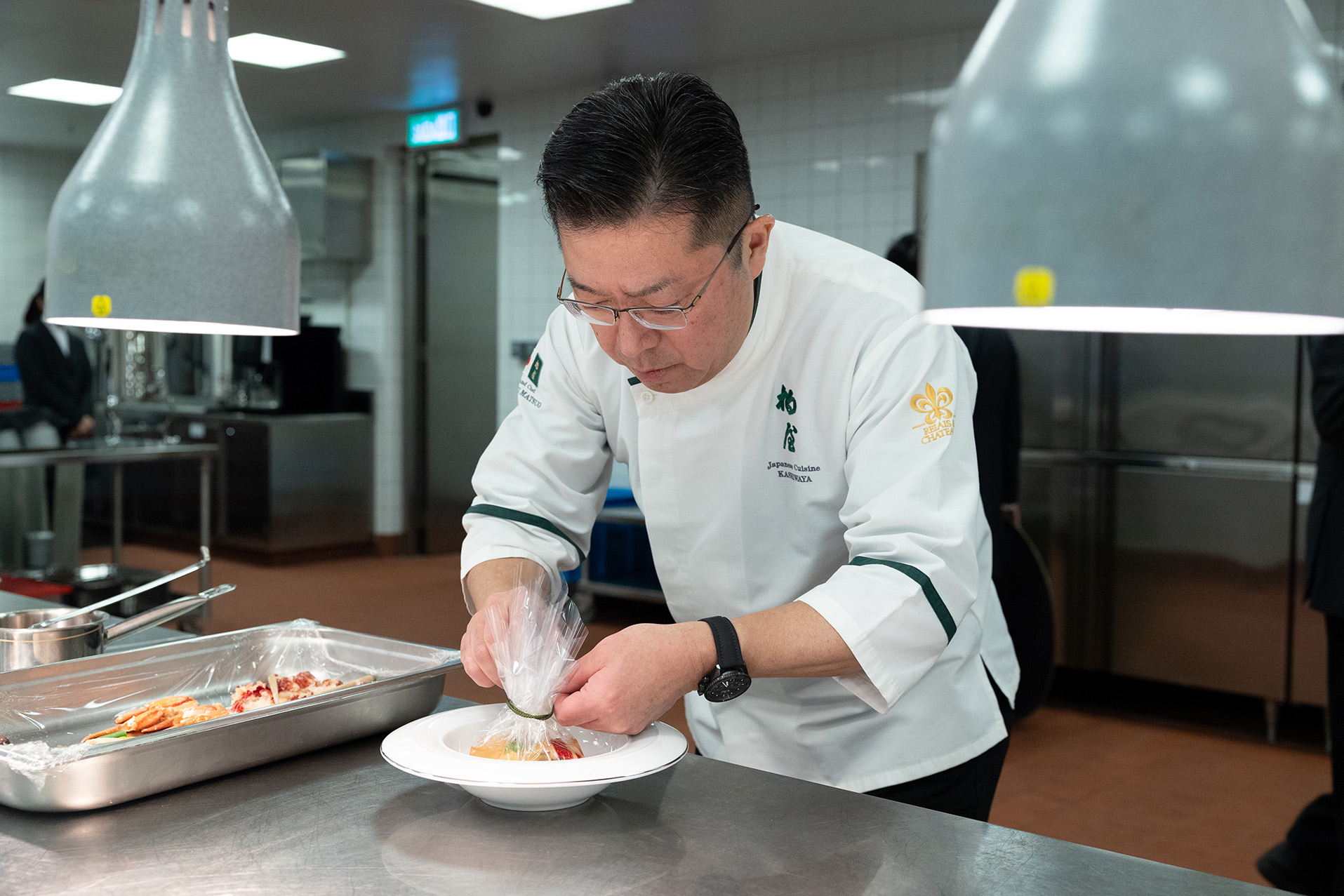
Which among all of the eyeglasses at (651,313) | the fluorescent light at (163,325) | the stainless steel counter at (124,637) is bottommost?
the stainless steel counter at (124,637)

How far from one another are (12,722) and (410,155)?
6.62m

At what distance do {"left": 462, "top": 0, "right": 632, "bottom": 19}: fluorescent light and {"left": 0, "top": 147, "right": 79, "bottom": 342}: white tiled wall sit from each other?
4989 millimetres

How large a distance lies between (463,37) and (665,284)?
15.7ft

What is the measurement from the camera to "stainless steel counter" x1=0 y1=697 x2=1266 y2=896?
984mm

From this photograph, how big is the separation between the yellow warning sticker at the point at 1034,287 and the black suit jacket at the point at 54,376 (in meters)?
6.66

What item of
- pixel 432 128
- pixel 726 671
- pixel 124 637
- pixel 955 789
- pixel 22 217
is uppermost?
pixel 432 128

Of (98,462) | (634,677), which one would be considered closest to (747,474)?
(634,677)

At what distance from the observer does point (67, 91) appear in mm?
6766

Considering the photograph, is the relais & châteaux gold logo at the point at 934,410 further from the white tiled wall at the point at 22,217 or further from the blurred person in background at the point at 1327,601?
the white tiled wall at the point at 22,217

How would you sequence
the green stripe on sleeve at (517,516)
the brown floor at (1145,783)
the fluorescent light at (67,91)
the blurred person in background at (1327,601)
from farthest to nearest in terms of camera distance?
the fluorescent light at (67,91) < the brown floor at (1145,783) < the blurred person in background at (1327,601) < the green stripe on sleeve at (517,516)

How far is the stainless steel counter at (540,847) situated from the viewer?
3.23 ft

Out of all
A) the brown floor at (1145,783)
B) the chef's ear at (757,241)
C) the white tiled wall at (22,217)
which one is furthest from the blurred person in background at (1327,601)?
the white tiled wall at (22,217)

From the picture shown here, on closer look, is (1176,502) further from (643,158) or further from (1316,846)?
(643,158)

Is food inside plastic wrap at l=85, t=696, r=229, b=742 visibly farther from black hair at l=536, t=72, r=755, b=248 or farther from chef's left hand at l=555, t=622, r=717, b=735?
black hair at l=536, t=72, r=755, b=248
